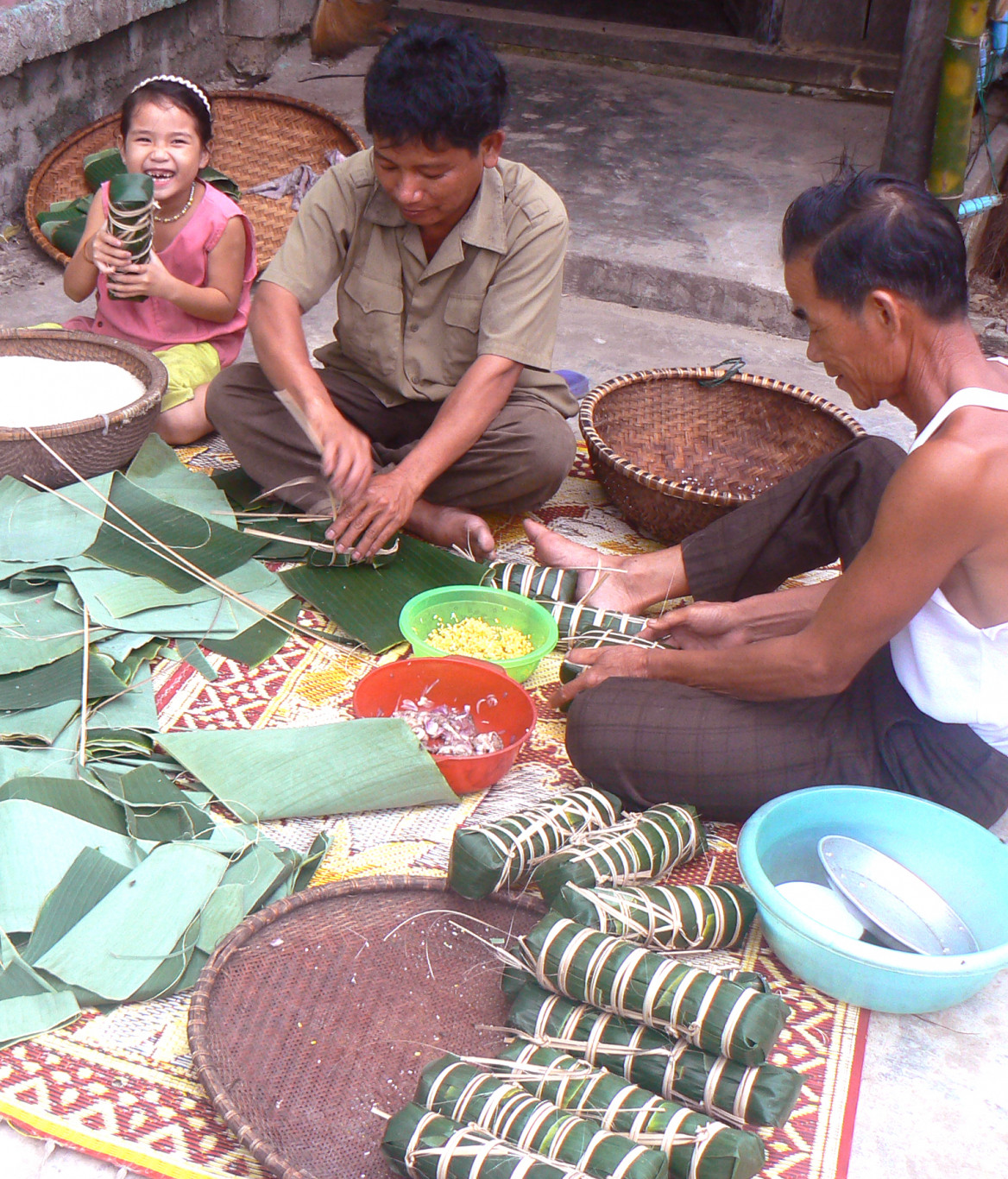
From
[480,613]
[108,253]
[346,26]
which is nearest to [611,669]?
[480,613]

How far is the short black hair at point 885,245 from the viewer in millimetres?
1653

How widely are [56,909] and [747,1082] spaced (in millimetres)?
1004

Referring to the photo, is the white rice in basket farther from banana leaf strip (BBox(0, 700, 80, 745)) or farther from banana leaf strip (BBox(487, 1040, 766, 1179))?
banana leaf strip (BBox(487, 1040, 766, 1179))

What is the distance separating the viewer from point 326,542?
282 cm

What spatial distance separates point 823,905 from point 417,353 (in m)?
1.62

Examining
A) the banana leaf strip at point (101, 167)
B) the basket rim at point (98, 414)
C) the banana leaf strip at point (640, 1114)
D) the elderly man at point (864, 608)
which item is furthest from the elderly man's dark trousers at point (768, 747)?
the banana leaf strip at point (101, 167)

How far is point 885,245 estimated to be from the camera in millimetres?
1657

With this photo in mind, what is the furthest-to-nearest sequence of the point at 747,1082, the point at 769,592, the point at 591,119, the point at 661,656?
the point at 591,119 < the point at 769,592 < the point at 661,656 < the point at 747,1082

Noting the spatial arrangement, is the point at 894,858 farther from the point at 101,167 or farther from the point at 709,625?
the point at 101,167

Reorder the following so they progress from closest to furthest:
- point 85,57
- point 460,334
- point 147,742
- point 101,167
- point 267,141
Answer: point 147,742
point 460,334
point 101,167
point 85,57
point 267,141

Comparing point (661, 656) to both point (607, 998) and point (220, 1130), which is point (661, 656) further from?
point (220, 1130)

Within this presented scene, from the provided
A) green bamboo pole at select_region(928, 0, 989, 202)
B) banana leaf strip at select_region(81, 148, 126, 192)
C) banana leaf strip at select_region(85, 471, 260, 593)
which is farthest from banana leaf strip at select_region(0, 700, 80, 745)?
green bamboo pole at select_region(928, 0, 989, 202)

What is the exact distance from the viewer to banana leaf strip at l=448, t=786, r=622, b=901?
1826 mm

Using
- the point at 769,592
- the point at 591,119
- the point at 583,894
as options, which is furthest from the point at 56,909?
the point at 591,119
